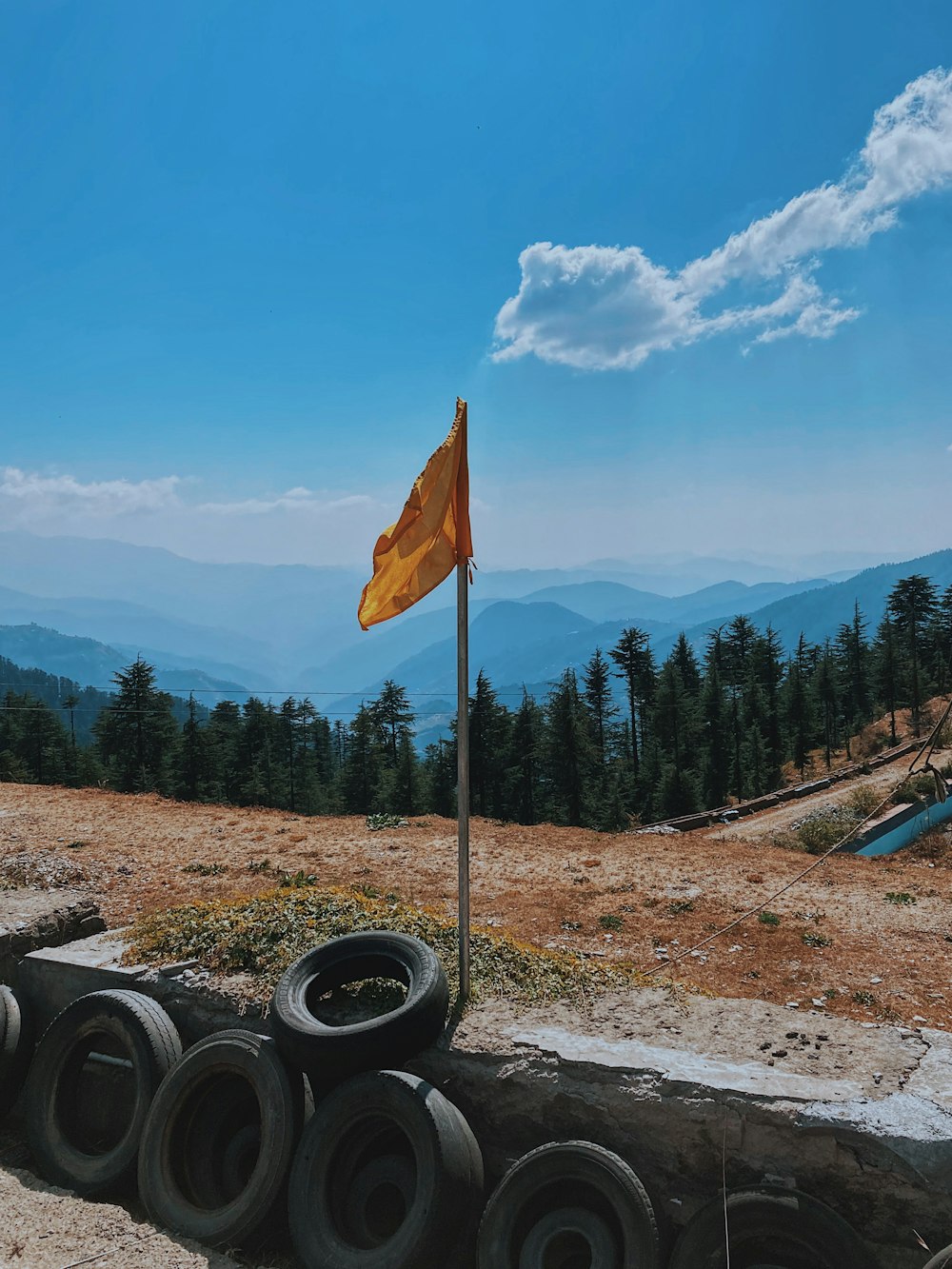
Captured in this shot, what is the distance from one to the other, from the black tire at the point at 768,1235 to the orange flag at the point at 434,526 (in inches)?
193

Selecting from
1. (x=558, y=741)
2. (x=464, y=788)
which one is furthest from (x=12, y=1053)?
(x=558, y=741)

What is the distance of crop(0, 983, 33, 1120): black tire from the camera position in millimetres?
7867

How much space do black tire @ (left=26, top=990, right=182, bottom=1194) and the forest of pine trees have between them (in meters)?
43.4

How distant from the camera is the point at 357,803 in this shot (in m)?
65.8

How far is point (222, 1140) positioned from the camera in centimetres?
693

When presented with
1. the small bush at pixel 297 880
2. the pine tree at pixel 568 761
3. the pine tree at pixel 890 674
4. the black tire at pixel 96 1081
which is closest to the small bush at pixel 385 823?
the small bush at pixel 297 880

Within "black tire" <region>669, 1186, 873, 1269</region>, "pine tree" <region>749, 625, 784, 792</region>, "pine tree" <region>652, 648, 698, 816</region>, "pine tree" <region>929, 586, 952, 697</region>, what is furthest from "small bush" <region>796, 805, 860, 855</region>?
"pine tree" <region>929, 586, 952, 697</region>

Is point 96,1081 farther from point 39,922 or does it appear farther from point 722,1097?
point 722,1097

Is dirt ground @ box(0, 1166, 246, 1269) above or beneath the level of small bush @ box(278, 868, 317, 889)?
beneath

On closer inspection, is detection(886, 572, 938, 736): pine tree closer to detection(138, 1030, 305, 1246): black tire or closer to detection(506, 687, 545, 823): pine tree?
detection(506, 687, 545, 823): pine tree

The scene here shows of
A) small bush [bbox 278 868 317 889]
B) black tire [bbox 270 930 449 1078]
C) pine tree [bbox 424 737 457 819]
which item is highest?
black tire [bbox 270 930 449 1078]

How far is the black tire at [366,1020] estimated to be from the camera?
6273 millimetres

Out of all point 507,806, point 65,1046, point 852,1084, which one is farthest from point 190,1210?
point 507,806

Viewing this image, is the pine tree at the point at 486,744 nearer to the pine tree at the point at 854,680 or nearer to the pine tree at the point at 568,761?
the pine tree at the point at 568,761
